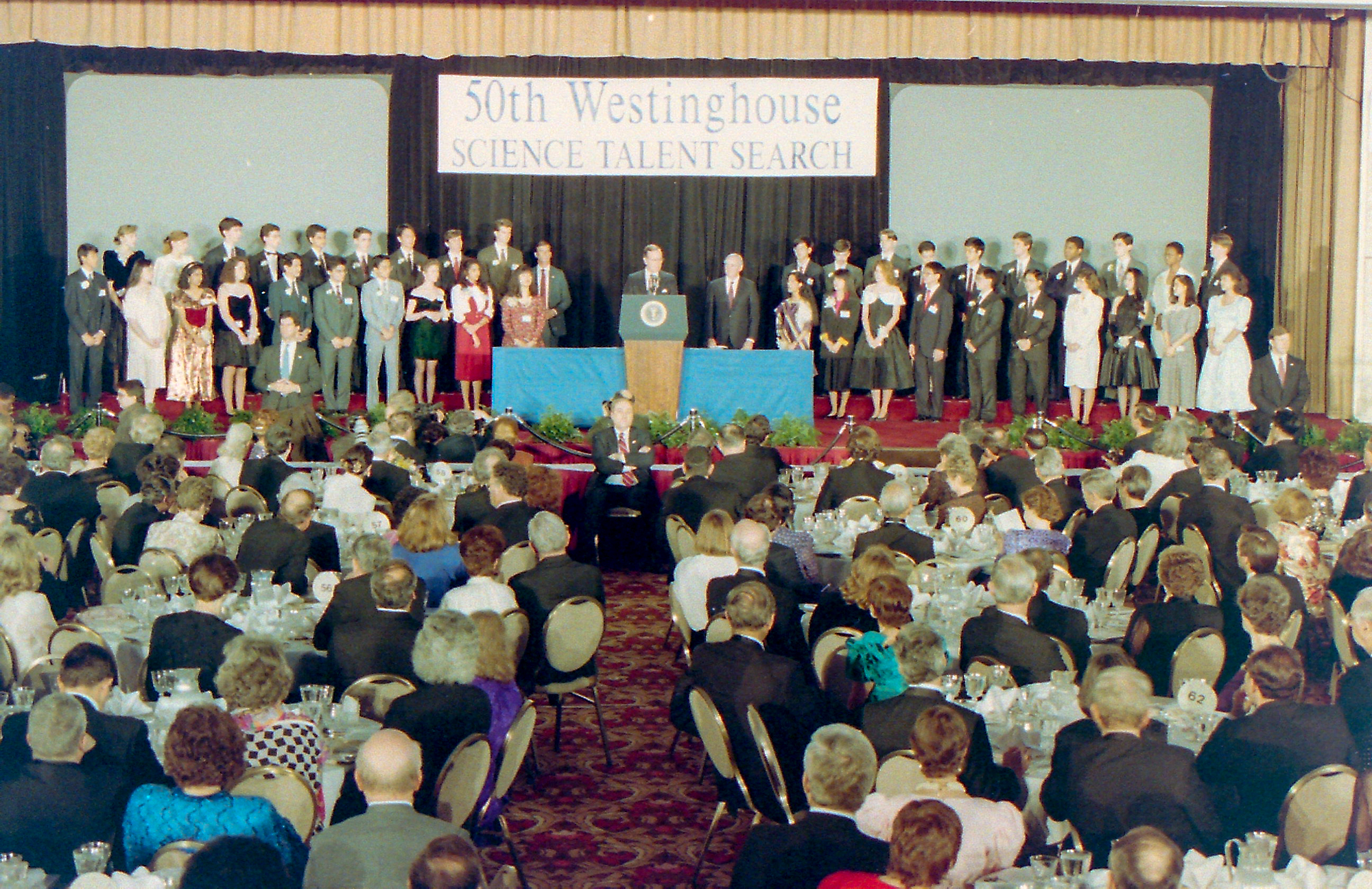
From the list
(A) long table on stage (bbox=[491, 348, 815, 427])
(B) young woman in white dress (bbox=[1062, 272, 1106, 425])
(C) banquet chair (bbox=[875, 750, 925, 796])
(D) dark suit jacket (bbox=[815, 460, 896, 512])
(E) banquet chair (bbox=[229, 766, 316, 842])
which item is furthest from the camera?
(B) young woman in white dress (bbox=[1062, 272, 1106, 425])

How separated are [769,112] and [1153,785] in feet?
35.3

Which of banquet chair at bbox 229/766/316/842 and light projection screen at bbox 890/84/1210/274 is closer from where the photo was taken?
banquet chair at bbox 229/766/316/842

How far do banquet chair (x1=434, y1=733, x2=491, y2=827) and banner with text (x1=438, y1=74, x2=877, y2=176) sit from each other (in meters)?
10.1

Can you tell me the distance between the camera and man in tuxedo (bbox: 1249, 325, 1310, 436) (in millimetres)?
11008

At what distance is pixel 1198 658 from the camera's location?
528 centimetres

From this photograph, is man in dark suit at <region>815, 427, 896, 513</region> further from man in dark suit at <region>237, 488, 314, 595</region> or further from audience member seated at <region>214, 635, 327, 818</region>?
audience member seated at <region>214, 635, 327, 818</region>

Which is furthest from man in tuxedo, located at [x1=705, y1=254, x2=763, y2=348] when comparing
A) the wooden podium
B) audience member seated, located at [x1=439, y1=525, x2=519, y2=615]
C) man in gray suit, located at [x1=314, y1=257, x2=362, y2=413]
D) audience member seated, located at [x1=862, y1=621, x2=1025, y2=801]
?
audience member seated, located at [x1=862, y1=621, x2=1025, y2=801]

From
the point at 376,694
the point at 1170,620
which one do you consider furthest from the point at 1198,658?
the point at 376,694

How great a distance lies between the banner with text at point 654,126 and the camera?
45.6ft

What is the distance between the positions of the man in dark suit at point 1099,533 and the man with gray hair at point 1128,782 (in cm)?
306

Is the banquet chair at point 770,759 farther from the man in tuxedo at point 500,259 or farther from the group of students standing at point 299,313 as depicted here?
the man in tuxedo at point 500,259

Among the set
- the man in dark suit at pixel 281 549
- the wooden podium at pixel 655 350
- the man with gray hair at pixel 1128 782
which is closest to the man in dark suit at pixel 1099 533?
the man with gray hair at pixel 1128 782

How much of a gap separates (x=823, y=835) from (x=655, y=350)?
833cm

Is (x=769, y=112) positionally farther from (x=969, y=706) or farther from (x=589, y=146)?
(x=969, y=706)
